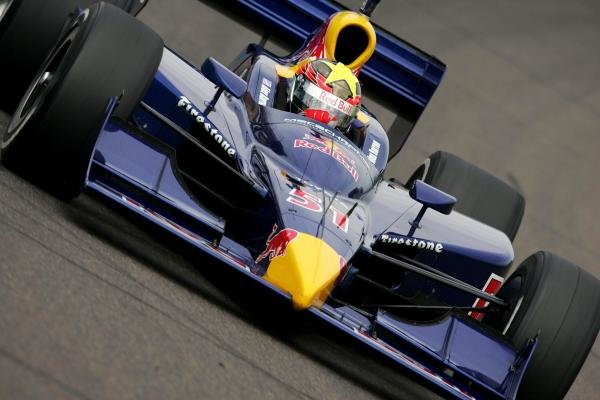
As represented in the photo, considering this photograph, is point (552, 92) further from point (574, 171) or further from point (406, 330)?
point (406, 330)

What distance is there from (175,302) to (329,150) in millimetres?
1715

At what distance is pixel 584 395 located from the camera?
27.7 feet

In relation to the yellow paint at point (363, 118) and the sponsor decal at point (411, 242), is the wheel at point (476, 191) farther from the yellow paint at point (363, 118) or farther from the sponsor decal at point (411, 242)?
the sponsor decal at point (411, 242)

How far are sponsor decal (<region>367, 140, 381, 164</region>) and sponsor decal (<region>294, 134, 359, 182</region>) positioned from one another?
791mm

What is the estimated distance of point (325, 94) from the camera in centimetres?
734

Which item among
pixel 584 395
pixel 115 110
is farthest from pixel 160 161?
pixel 584 395

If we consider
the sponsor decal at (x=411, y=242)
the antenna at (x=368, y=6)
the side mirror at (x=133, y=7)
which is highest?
the antenna at (x=368, y=6)

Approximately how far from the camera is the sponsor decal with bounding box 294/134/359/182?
6823 mm

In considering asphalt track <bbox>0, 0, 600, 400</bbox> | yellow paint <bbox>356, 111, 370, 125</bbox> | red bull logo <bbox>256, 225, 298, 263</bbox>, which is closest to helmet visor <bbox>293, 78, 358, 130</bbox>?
yellow paint <bbox>356, 111, 370, 125</bbox>

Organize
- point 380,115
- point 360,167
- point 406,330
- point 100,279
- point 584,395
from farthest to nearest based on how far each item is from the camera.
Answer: point 380,115 < point 584,395 < point 360,167 < point 406,330 < point 100,279

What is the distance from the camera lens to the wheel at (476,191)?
8820 millimetres

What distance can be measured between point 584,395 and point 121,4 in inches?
150

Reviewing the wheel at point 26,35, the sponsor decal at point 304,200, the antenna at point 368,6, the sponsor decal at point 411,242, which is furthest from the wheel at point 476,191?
the wheel at point 26,35

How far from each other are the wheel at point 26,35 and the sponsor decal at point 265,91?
→ 1162 millimetres
